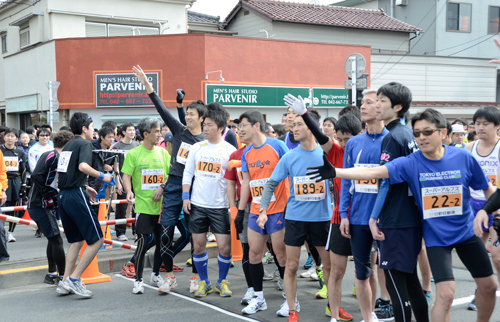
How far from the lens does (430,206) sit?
149 inches

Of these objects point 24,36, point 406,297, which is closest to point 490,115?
point 406,297

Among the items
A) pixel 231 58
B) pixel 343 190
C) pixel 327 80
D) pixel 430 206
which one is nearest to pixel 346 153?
pixel 343 190

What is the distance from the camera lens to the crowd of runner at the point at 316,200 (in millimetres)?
3805

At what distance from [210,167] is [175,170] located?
59 centimetres

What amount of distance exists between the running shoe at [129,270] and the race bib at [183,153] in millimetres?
1855

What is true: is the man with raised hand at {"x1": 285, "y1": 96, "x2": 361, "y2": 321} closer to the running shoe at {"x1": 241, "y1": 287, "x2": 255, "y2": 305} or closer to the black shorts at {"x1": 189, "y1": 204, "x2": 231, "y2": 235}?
the running shoe at {"x1": 241, "y1": 287, "x2": 255, "y2": 305}

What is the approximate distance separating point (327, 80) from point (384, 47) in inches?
262

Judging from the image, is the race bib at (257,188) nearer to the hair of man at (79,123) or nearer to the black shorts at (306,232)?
the black shorts at (306,232)

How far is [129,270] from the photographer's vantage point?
704 cm

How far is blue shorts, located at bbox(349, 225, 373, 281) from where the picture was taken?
14.4ft

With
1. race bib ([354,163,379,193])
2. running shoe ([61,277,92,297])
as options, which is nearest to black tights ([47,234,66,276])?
running shoe ([61,277,92,297])

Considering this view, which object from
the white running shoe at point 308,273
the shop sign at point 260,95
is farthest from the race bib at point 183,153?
the shop sign at point 260,95

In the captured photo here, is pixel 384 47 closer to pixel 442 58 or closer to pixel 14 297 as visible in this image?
pixel 442 58

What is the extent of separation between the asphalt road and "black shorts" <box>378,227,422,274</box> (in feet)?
4.65
